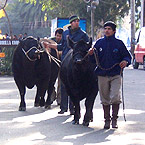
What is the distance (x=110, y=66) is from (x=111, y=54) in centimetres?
21

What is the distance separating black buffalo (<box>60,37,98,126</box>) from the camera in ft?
35.5

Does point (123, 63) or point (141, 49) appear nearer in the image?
point (123, 63)

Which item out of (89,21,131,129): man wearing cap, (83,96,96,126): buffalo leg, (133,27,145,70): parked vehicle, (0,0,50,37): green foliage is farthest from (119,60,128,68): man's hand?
(0,0,50,37): green foliage

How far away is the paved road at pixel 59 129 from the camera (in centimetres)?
948

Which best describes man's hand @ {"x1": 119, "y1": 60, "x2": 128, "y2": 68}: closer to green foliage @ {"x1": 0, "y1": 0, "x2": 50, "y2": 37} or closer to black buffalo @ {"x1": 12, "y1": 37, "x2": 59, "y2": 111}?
black buffalo @ {"x1": 12, "y1": 37, "x2": 59, "y2": 111}

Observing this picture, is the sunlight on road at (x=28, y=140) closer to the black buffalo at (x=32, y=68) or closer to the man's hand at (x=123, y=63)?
the man's hand at (x=123, y=63)

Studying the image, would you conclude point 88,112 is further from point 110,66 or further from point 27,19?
point 27,19

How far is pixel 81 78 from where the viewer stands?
11086 millimetres

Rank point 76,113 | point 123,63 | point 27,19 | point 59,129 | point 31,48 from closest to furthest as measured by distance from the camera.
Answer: point 123,63 < point 59,129 < point 76,113 < point 31,48 < point 27,19

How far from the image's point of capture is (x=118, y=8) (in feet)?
183

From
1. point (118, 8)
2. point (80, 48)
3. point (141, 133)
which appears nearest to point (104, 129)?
point (141, 133)

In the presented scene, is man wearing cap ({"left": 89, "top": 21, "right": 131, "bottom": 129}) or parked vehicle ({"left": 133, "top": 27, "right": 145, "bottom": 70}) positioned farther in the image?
parked vehicle ({"left": 133, "top": 27, "right": 145, "bottom": 70})

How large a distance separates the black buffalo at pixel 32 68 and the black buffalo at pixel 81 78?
2.05 meters

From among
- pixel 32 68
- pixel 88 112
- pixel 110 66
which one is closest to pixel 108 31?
pixel 110 66
